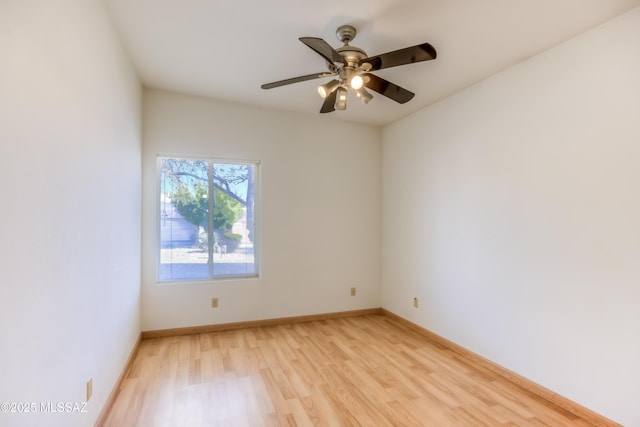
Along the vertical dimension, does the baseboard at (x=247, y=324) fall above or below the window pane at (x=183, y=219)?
below

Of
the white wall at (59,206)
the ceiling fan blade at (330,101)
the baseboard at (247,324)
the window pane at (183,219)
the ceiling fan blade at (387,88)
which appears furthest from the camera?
the window pane at (183,219)

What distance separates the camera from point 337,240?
162 inches

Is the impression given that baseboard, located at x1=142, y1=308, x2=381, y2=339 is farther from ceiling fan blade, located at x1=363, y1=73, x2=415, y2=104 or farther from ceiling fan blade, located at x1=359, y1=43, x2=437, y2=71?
ceiling fan blade, located at x1=359, y1=43, x2=437, y2=71

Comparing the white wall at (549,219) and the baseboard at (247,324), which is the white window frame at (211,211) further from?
the white wall at (549,219)

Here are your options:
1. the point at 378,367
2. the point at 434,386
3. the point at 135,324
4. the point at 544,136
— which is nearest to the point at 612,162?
the point at 544,136

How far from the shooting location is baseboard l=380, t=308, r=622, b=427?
79.4 inches

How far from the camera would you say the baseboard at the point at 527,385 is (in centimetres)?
202

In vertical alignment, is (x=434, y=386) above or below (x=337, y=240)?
below

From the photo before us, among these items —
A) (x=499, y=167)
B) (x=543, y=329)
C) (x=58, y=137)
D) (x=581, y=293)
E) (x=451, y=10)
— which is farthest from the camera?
(x=499, y=167)

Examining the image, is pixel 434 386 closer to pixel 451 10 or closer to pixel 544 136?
pixel 544 136

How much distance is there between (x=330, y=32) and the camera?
85.1 inches

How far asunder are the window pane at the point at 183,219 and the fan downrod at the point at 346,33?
84.1 inches

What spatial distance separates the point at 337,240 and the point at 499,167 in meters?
2.08

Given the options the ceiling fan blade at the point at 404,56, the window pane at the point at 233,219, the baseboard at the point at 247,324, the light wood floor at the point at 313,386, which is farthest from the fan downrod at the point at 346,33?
the baseboard at the point at 247,324
